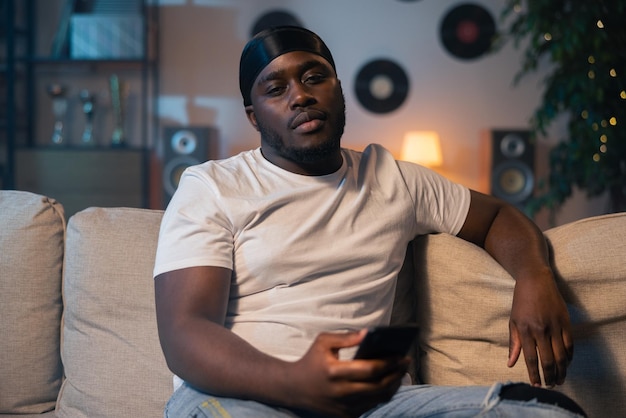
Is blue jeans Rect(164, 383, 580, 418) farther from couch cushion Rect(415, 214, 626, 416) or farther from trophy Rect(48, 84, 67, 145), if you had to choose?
trophy Rect(48, 84, 67, 145)

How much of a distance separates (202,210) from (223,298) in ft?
0.55

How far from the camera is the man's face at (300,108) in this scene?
1434 mm

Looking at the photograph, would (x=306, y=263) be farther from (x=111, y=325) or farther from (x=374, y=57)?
(x=374, y=57)

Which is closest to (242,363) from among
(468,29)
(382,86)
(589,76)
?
(589,76)

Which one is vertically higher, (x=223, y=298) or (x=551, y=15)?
(x=551, y=15)

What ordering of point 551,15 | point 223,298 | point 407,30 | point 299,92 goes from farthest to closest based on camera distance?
point 407,30
point 551,15
point 299,92
point 223,298

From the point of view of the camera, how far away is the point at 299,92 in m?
1.43

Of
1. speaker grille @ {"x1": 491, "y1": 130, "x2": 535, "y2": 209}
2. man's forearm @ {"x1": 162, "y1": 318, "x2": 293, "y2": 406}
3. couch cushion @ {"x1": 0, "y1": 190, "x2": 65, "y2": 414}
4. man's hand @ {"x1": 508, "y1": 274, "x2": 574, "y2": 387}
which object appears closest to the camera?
man's forearm @ {"x1": 162, "y1": 318, "x2": 293, "y2": 406}

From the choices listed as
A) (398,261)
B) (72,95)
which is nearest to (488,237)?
(398,261)

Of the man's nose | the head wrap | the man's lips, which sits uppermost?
the head wrap

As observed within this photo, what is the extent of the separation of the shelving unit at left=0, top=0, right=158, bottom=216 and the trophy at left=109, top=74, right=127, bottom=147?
0.01m

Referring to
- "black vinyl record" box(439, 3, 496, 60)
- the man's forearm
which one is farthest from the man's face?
"black vinyl record" box(439, 3, 496, 60)

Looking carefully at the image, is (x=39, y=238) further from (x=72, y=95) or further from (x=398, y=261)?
(x=72, y=95)

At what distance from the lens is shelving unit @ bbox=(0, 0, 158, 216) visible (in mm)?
4824
